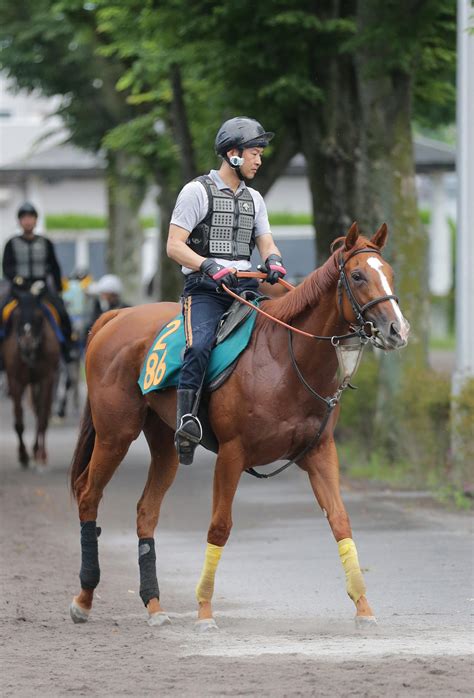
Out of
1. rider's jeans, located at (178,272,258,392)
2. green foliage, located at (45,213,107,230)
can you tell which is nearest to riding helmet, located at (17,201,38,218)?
rider's jeans, located at (178,272,258,392)

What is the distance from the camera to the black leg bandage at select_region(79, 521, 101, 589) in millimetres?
9391

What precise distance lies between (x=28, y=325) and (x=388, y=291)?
1067 centimetres

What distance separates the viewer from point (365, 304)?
27.2 feet

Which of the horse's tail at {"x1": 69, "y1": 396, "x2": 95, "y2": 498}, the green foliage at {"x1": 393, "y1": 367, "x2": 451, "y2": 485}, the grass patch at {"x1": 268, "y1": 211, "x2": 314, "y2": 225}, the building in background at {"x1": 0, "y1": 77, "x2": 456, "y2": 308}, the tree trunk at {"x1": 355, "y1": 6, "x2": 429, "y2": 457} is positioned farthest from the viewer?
the grass patch at {"x1": 268, "y1": 211, "x2": 314, "y2": 225}

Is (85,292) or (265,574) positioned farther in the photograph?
(85,292)

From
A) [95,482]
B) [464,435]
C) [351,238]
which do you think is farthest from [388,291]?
[464,435]

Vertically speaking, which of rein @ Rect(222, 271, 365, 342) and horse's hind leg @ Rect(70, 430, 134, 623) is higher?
rein @ Rect(222, 271, 365, 342)

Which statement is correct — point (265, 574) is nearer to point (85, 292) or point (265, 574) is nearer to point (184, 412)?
point (184, 412)

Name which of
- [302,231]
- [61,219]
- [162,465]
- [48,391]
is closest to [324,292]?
[162,465]

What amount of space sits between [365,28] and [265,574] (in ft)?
24.1

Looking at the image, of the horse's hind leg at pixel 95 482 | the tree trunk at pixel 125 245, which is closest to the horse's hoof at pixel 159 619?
the horse's hind leg at pixel 95 482

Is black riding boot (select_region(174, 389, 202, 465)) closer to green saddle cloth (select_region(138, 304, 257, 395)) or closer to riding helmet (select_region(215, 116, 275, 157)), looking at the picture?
green saddle cloth (select_region(138, 304, 257, 395))

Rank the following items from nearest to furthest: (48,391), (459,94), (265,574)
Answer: (265,574), (459,94), (48,391)

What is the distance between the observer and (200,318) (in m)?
9.02
